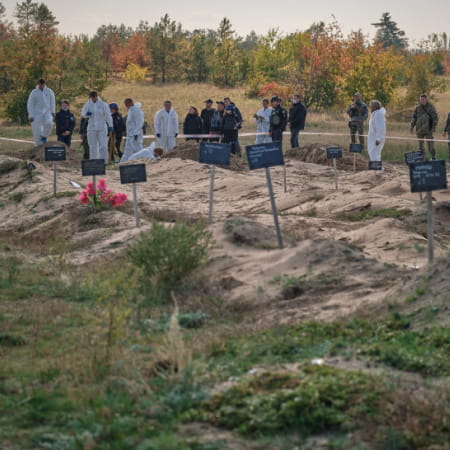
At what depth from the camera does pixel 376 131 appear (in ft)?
67.3

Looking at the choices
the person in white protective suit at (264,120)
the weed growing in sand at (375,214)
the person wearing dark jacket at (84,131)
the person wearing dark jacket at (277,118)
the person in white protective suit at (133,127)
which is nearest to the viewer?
the weed growing in sand at (375,214)

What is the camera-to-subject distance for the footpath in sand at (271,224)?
8.65 meters

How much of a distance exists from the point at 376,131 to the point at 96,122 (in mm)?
6863

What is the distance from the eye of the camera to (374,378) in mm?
5746

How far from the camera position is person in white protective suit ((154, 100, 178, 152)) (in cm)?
2391

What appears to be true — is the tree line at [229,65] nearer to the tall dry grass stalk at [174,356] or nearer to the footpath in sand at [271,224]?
the footpath in sand at [271,224]

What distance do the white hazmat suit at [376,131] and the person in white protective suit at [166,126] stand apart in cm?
574

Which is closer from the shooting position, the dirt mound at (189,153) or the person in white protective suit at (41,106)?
the dirt mound at (189,153)

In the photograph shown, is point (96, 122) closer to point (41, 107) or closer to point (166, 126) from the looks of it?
point (41, 107)

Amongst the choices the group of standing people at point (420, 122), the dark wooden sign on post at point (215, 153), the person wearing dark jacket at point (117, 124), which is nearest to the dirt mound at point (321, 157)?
the group of standing people at point (420, 122)

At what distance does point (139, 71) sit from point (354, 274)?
6203 cm

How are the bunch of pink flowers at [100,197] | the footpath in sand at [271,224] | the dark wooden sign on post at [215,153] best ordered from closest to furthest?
the footpath in sand at [271,224]
the dark wooden sign on post at [215,153]
the bunch of pink flowers at [100,197]

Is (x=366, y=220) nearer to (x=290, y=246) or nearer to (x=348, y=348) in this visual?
(x=290, y=246)

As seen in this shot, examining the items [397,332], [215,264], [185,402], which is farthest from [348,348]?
[215,264]
